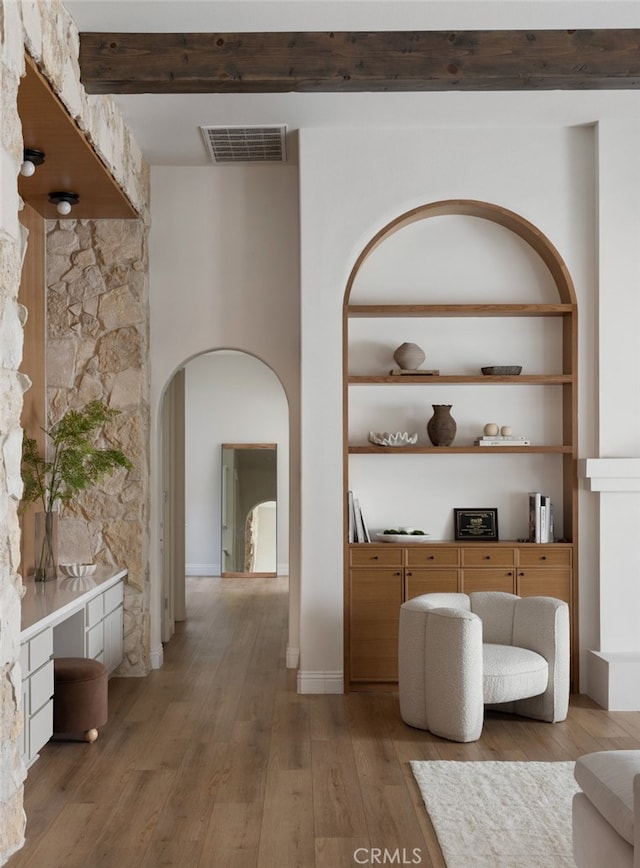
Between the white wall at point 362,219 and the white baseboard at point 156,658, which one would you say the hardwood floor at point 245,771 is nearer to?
the white baseboard at point 156,658

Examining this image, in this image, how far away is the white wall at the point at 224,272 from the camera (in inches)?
233

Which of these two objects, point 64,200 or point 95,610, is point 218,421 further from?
point 95,610

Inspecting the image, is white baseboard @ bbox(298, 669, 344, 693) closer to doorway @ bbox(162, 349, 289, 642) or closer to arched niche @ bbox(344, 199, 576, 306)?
arched niche @ bbox(344, 199, 576, 306)

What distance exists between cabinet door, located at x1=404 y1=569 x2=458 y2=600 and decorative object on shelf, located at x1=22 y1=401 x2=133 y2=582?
1.86 meters

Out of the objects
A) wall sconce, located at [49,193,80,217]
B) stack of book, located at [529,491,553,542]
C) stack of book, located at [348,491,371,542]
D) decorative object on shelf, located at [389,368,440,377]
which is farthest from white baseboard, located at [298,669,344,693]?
wall sconce, located at [49,193,80,217]

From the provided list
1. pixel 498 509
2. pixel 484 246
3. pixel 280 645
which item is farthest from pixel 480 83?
pixel 280 645

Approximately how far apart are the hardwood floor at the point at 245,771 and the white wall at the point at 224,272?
94cm

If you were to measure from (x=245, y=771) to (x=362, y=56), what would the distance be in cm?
341

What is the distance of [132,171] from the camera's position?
5.31m

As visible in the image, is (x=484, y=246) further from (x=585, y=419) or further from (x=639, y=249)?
(x=585, y=419)

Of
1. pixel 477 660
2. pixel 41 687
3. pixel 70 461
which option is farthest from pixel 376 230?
pixel 41 687

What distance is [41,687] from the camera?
3.84 meters

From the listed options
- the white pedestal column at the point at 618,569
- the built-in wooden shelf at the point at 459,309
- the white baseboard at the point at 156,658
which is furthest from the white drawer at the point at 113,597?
the white pedestal column at the point at 618,569

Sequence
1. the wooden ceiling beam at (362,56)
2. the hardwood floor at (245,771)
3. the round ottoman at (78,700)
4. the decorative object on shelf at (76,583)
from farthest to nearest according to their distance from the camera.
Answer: the decorative object on shelf at (76,583) → the round ottoman at (78,700) → the wooden ceiling beam at (362,56) → the hardwood floor at (245,771)
